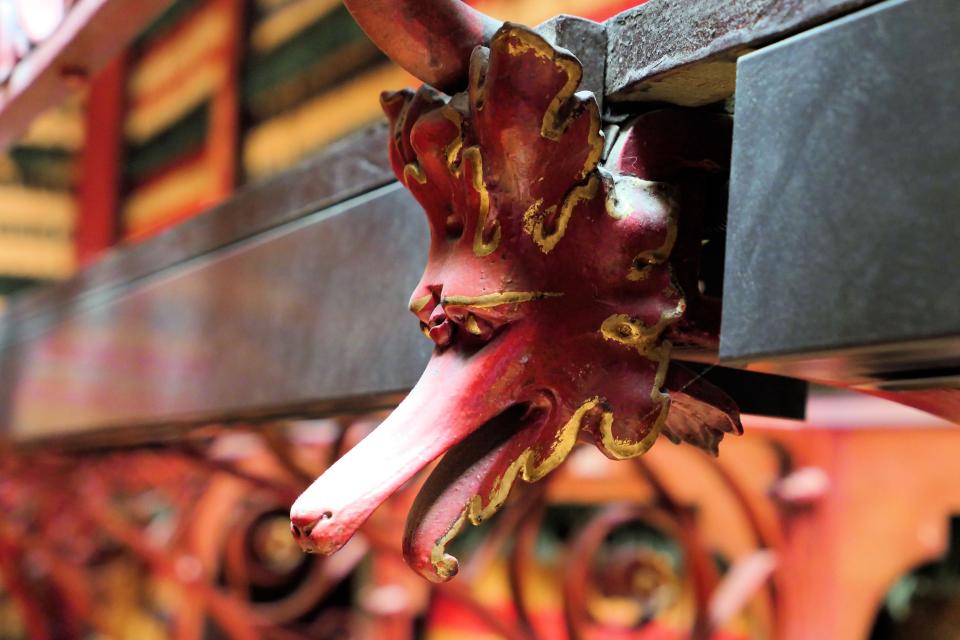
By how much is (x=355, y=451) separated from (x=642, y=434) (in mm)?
133

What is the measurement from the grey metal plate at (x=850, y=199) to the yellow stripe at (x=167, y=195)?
7.20 ft

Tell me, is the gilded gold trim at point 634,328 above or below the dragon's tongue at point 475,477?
above

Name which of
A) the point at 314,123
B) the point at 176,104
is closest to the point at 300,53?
the point at 314,123

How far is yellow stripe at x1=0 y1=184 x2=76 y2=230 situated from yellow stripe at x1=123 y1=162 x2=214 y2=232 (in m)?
0.26

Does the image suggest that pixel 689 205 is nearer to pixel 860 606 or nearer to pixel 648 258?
pixel 648 258

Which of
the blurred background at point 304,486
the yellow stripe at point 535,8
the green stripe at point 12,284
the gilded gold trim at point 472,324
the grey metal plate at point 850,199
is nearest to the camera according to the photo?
the grey metal plate at point 850,199

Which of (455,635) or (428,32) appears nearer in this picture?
(428,32)

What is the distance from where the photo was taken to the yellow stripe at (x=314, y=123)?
83.1 inches

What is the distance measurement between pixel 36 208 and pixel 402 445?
305 centimetres

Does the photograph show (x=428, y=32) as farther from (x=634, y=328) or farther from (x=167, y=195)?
(x=167, y=195)

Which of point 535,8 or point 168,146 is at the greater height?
point 535,8

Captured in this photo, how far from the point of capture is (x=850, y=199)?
43 centimetres

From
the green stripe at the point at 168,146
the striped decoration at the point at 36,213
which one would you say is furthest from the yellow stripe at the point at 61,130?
the green stripe at the point at 168,146

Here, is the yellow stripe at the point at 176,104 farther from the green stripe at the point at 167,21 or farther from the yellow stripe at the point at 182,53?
the green stripe at the point at 167,21
